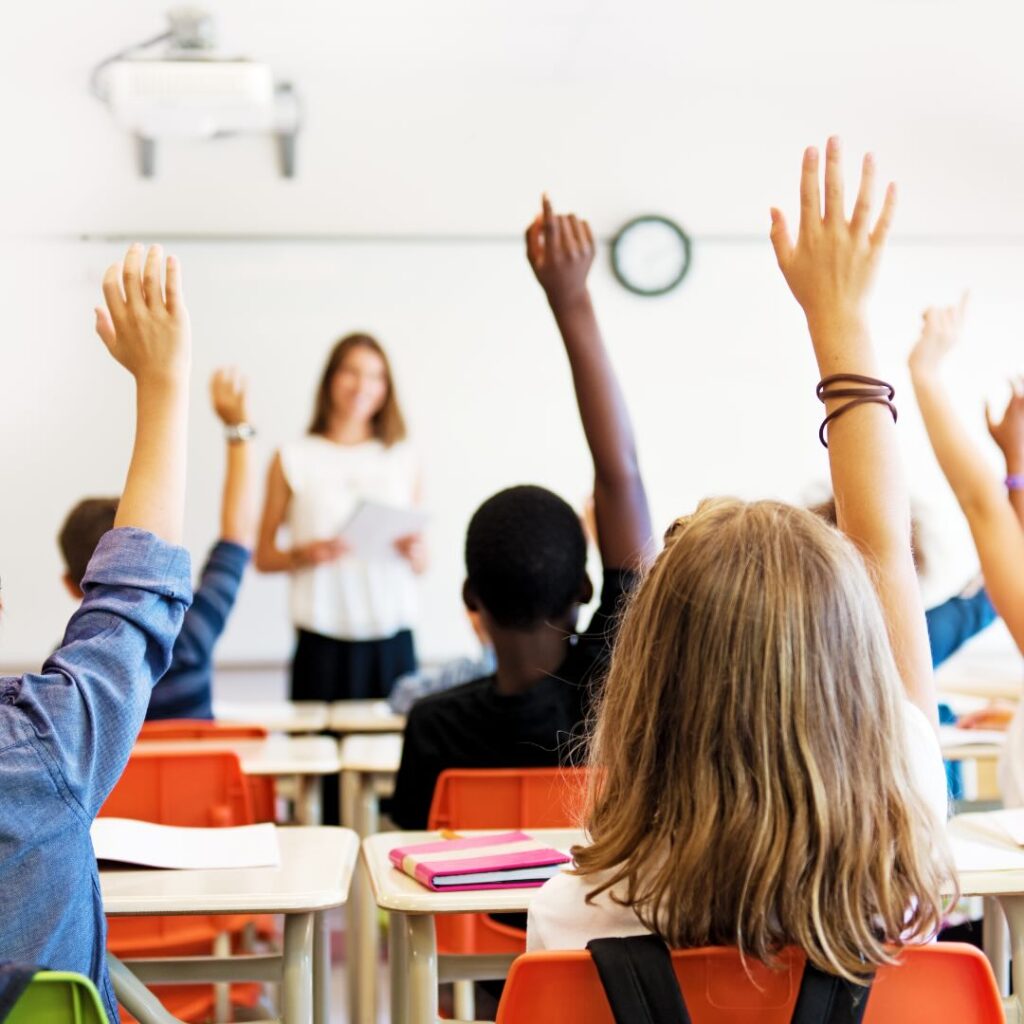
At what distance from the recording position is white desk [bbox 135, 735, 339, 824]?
2297 mm

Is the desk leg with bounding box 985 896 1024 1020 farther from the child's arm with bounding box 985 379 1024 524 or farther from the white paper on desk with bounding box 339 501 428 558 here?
the white paper on desk with bounding box 339 501 428 558

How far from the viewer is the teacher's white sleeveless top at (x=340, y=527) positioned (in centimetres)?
400

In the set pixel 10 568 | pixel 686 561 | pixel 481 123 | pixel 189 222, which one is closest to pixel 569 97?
pixel 481 123

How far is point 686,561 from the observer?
3.59ft

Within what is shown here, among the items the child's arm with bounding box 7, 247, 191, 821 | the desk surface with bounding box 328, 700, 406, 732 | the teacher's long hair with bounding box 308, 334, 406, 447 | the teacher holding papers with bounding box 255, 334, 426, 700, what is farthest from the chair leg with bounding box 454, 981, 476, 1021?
the teacher's long hair with bounding box 308, 334, 406, 447

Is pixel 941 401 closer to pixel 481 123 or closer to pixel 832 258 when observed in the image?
pixel 832 258

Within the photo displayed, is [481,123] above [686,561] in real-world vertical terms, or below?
above

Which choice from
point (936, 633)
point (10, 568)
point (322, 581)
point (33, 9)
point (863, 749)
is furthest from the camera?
point (10, 568)

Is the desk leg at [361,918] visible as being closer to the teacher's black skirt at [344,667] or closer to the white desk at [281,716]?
the white desk at [281,716]

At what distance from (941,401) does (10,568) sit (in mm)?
3689

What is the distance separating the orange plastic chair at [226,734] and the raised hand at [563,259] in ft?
3.52

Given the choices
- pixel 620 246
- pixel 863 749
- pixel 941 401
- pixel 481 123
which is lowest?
pixel 863 749

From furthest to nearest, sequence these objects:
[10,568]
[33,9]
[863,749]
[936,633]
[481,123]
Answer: [481,123], [10,568], [33,9], [936,633], [863,749]

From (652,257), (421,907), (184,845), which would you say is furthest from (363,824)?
(652,257)
